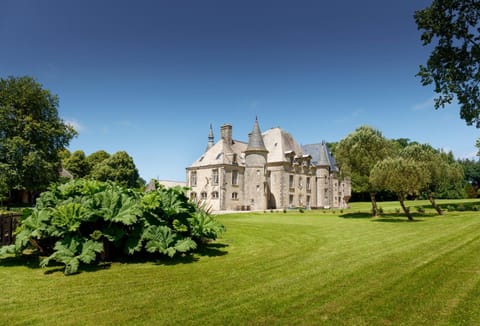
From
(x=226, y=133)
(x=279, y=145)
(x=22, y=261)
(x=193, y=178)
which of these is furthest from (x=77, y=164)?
(x=22, y=261)

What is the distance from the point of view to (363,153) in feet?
97.9

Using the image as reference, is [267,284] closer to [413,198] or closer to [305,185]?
[305,185]

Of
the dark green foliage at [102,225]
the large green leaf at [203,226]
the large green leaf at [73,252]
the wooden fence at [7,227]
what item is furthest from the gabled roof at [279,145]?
the large green leaf at [73,252]

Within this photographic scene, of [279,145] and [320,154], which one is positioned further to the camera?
[320,154]

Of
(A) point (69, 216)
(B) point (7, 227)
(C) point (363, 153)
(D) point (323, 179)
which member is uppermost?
(C) point (363, 153)

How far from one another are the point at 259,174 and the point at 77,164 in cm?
4091

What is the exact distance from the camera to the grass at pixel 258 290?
5059 millimetres

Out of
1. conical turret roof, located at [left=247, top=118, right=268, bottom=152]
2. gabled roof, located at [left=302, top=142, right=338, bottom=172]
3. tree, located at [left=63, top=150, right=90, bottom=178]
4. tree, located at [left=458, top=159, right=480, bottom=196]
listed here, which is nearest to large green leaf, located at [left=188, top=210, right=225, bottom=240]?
conical turret roof, located at [left=247, top=118, right=268, bottom=152]

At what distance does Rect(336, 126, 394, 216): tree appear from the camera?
1162 inches

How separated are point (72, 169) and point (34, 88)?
3115 cm

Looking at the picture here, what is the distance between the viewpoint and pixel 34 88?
3675 centimetres

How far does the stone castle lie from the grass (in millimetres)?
38316

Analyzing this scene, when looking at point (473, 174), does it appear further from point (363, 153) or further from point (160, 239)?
point (160, 239)

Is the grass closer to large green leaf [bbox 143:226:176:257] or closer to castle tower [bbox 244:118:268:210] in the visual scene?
large green leaf [bbox 143:226:176:257]
